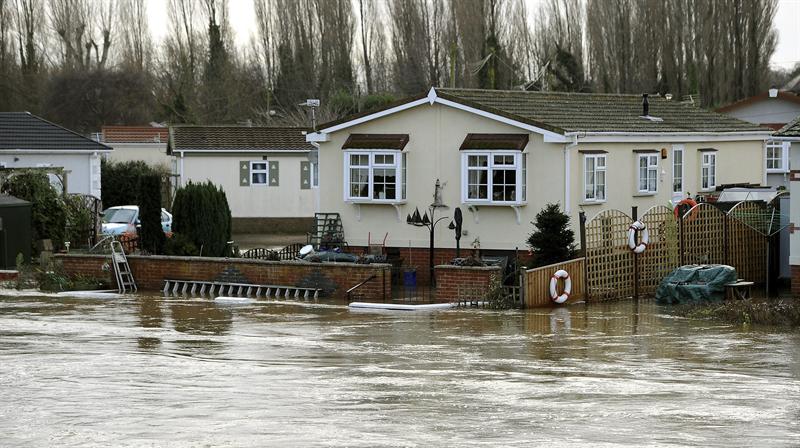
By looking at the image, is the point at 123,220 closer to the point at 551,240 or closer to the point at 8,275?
the point at 8,275

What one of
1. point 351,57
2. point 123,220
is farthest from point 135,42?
point 123,220

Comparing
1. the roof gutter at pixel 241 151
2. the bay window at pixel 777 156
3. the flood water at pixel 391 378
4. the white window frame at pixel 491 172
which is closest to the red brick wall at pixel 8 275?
the flood water at pixel 391 378

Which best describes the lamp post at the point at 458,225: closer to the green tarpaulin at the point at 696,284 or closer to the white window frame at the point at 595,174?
the white window frame at the point at 595,174

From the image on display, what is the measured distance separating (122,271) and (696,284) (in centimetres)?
1236

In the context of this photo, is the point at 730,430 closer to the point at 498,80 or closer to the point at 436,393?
the point at 436,393

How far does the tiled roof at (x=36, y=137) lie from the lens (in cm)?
4053

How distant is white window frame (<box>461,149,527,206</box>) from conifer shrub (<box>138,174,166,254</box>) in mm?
7685

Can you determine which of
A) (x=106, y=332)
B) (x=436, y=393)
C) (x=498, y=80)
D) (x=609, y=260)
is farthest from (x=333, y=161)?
(x=498, y=80)

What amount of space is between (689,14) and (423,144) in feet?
130

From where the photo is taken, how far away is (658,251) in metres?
27.7

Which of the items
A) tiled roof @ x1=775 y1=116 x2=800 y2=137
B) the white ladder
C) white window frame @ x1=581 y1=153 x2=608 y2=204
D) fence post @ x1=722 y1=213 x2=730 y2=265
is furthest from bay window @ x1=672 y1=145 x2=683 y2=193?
the white ladder

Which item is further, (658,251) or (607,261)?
(658,251)

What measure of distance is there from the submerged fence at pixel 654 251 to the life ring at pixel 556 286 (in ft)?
0.45

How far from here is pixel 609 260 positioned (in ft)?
87.7
